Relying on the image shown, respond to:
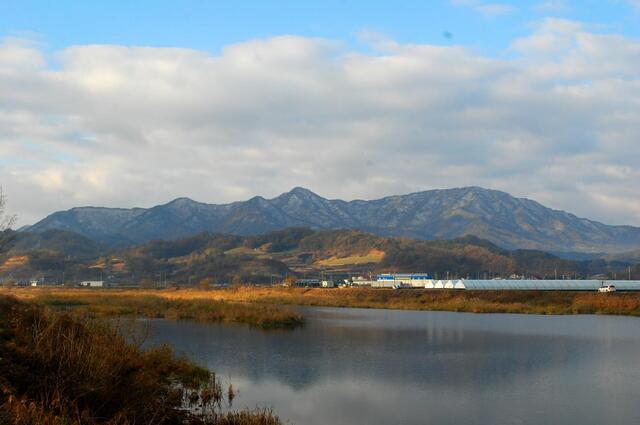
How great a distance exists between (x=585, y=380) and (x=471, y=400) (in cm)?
957

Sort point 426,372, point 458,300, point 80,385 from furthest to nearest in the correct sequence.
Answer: point 458,300, point 426,372, point 80,385

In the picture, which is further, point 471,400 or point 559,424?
point 471,400

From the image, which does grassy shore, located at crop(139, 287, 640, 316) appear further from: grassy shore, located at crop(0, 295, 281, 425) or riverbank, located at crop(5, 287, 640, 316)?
grassy shore, located at crop(0, 295, 281, 425)

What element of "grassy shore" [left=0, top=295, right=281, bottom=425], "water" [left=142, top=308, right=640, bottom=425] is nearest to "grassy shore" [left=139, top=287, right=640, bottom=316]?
"water" [left=142, top=308, right=640, bottom=425]

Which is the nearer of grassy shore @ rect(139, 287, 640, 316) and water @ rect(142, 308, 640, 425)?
water @ rect(142, 308, 640, 425)

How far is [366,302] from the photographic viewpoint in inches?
4973

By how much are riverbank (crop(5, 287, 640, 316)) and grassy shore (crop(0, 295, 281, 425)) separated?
151 ft

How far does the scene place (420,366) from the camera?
40.8m

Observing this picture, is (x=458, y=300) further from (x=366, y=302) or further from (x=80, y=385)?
(x=80, y=385)

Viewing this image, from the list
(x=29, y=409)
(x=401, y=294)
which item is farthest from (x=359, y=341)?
(x=401, y=294)

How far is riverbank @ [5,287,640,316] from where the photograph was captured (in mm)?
80875

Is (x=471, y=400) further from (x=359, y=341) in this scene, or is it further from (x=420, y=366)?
A: (x=359, y=341)

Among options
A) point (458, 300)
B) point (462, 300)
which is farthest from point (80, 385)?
point (458, 300)

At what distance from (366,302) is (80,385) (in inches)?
4373
